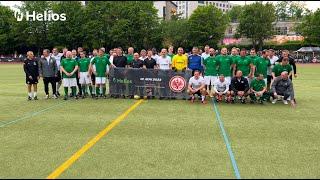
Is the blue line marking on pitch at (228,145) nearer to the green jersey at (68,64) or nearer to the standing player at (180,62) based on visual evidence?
the standing player at (180,62)

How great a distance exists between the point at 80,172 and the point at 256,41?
234ft

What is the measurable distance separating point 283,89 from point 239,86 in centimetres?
155

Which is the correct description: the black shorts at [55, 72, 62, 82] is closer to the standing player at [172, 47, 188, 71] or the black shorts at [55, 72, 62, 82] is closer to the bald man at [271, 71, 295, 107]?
the standing player at [172, 47, 188, 71]

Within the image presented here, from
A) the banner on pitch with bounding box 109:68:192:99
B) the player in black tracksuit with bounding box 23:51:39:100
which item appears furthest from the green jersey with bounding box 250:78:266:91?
the player in black tracksuit with bounding box 23:51:39:100

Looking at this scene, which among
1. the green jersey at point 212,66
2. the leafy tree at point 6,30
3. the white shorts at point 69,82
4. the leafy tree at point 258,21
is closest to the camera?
the green jersey at point 212,66

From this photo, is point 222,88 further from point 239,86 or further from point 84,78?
point 84,78

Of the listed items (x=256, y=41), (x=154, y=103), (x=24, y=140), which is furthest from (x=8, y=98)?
(x=256, y=41)

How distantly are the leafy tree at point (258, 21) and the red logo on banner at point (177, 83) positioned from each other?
5843cm

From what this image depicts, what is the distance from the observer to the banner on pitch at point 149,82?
14.4 m

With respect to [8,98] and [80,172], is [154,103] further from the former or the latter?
[80,172]

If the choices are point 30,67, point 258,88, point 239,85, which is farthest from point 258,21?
point 30,67

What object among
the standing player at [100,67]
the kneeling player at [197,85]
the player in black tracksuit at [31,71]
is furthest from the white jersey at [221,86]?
the player in black tracksuit at [31,71]

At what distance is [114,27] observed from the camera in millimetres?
63656

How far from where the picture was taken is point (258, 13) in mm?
70062
